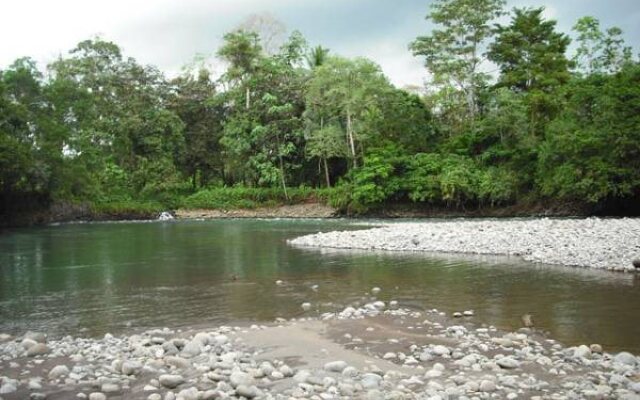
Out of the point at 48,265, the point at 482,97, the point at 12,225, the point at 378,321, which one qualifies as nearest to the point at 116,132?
the point at 12,225

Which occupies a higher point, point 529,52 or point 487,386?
point 529,52

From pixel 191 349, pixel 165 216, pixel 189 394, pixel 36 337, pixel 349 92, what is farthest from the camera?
pixel 165 216

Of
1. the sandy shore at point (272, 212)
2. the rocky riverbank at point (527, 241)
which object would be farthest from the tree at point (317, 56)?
the rocky riverbank at point (527, 241)

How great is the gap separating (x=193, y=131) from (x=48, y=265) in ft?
136

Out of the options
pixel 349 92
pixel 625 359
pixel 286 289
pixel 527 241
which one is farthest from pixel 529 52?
pixel 625 359

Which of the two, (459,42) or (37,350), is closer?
(37,350)

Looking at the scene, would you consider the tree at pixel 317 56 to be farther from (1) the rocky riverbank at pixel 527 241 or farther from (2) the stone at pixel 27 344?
(2) the stone at pixel 27 344

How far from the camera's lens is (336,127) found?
47.6 meters

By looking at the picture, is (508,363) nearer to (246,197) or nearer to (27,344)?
(27,344)

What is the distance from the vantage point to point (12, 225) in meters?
40.2

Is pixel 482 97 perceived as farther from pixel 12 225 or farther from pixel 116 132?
pixel 12 225

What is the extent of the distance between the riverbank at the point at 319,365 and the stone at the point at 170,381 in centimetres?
1

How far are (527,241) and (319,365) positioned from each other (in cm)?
1398

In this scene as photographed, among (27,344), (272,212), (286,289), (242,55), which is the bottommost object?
(286,289)
